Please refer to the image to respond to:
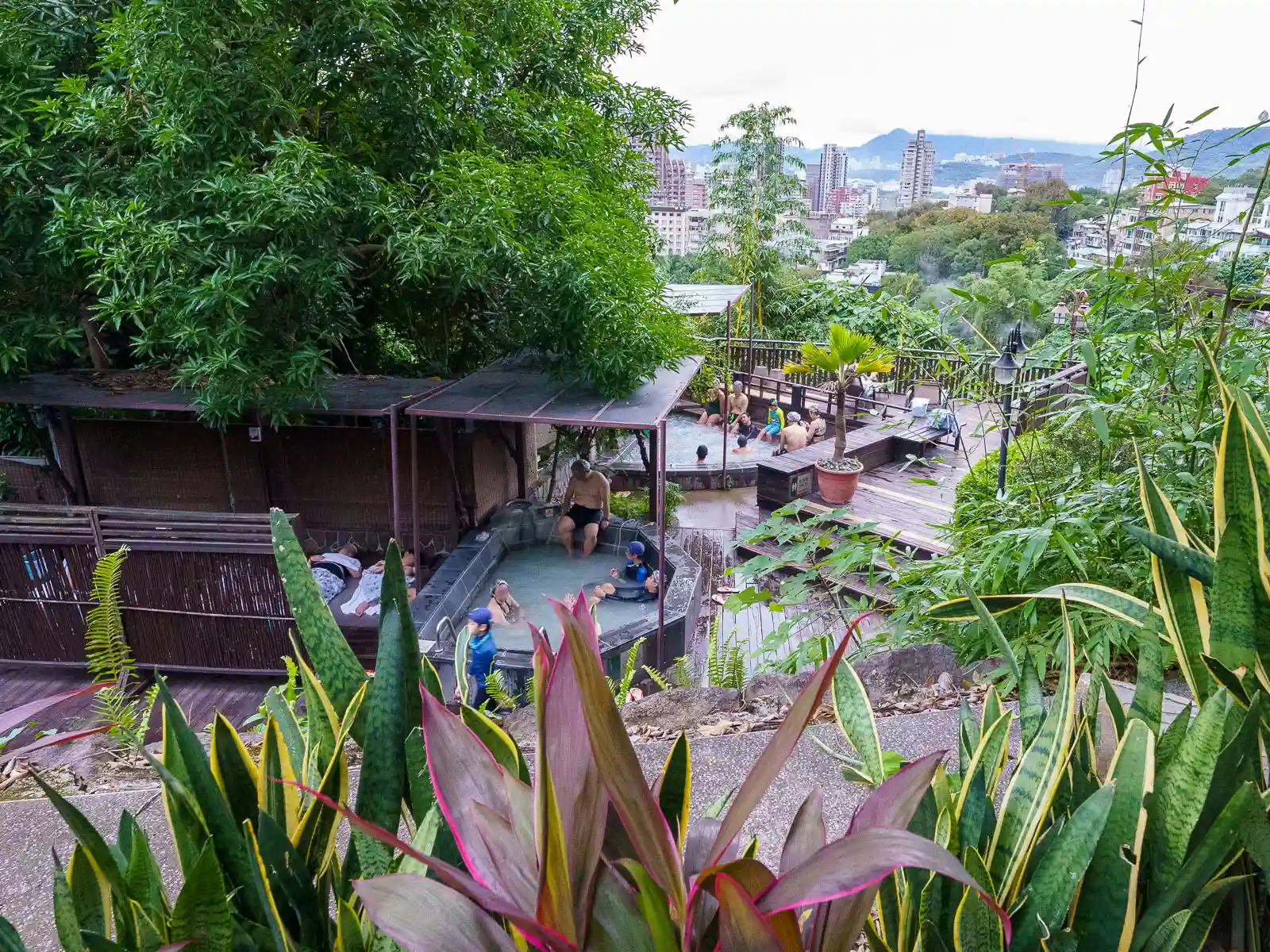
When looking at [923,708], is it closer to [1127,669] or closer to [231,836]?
[1127,669]

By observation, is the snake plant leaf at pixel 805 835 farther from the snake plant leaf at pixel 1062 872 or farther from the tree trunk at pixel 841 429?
the tree trunk at pixel 841 429

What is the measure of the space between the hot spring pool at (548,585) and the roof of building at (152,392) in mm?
1808

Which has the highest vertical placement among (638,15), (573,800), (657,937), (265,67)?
(638,15)

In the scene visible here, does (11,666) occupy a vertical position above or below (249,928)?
below

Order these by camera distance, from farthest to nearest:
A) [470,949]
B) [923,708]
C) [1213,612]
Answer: [923,708]
[1213,612]
[470,949]

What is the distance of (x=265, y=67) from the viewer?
5301 millimetres

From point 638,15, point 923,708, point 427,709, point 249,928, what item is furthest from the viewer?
point 638,15

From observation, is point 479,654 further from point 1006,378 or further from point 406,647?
point 1006,378

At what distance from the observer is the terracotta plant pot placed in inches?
353

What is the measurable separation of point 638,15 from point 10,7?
5.90m

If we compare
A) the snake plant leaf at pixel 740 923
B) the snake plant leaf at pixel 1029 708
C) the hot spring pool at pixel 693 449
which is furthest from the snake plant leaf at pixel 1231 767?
the hot spring pool at pixel 693 449

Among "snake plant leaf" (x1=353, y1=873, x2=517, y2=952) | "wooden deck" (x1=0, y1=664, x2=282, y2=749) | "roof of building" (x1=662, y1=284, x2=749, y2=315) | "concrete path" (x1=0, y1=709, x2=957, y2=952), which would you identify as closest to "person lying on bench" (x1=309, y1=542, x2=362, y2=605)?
"wooden deck" (x1=0, y1=664, x2=282, y2=749)

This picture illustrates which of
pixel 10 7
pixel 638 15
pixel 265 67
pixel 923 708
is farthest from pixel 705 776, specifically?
pixel 638 15

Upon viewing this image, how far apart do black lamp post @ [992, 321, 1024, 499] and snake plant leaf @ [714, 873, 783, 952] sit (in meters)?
2.32
